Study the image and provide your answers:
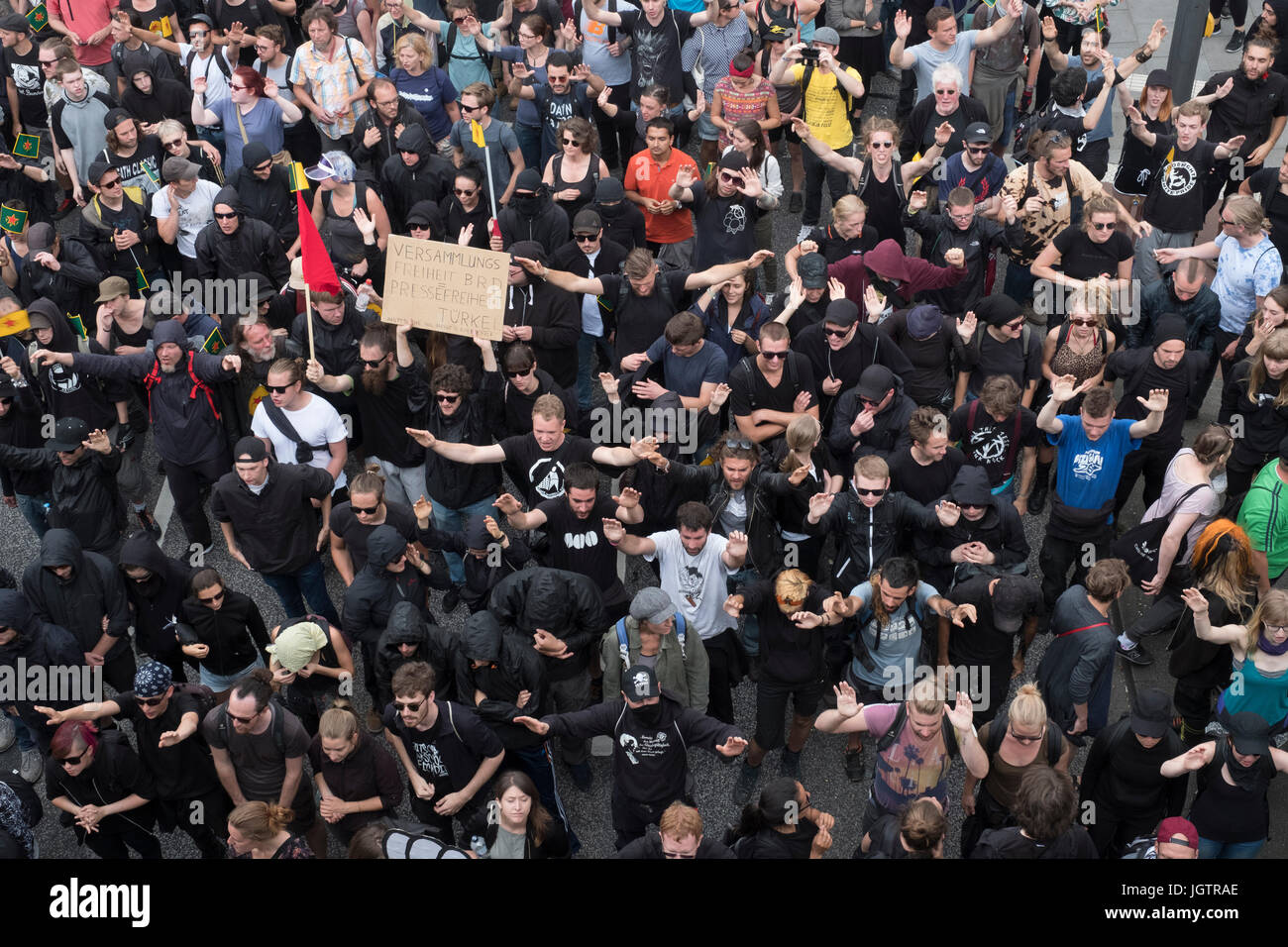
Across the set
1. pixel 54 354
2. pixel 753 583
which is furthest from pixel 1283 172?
pixel 54 354

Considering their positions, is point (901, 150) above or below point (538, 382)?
above

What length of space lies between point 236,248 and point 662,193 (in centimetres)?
330

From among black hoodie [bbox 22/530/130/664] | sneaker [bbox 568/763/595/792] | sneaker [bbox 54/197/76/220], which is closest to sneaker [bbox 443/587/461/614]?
sneaker [bbox 568/763/595/792]

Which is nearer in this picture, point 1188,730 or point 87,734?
point 87,734

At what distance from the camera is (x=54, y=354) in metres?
10.5

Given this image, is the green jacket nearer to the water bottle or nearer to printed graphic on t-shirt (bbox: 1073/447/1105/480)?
printed graphic on t-shirt (bbox: 1073/447/1105/480)

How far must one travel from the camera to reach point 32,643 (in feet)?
29.0

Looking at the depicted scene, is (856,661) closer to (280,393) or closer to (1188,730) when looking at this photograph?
(1188,730)

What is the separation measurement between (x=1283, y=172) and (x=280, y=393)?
785 cm

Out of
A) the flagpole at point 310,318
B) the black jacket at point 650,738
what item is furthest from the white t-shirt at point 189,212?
the black jacket at point 650,738

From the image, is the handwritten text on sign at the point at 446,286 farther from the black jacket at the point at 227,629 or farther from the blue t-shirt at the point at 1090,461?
the blue t-shirt at the point at 1090,461

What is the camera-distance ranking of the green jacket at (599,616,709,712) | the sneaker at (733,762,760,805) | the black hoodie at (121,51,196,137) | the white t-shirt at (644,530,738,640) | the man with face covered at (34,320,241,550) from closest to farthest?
the green jacket at (599,616,709,712) < the white t-shirt at (644,530,738,640) < the sneaker at (733,762,760,805) < the man with face covered at (34,320,241,550) < the black hoodie at (121,51,196,137)

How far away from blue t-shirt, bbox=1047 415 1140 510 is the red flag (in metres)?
5.18

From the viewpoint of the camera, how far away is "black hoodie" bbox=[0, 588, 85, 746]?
8.68m
